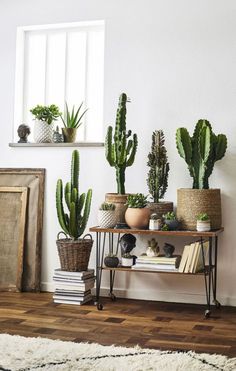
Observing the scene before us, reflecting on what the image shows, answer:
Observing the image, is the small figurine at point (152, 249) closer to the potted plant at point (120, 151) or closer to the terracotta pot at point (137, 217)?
the terracotta pot at point (137, 217)

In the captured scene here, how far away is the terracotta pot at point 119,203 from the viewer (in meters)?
4.25

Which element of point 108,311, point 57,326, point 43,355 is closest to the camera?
point 43,355

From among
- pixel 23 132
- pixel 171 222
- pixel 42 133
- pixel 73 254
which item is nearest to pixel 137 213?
pixel 171 222

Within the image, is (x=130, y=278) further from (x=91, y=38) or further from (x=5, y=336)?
(x=91, y=38)

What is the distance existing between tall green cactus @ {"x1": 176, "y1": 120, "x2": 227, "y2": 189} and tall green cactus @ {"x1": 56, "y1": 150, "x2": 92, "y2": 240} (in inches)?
33.2

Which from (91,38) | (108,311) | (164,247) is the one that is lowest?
(108,311)

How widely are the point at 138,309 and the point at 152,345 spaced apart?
101 cm

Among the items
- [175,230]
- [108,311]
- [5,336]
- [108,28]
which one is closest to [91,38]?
[108,28]

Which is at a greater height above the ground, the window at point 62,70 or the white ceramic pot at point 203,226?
the window at point 62,70

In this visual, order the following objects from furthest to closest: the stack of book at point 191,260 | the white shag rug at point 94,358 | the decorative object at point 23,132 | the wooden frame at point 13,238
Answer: the decorative object at point 23,132
the wooden frame at point 13,238
the stack of book at point 191,260
the white shag rug at point 94,358

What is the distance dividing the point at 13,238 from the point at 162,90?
1811 mm

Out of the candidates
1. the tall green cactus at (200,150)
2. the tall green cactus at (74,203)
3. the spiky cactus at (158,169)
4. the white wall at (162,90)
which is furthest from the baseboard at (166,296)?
the tall green cactus at (200,150)

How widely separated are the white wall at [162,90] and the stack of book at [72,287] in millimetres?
407

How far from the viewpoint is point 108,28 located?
4.66 metres
